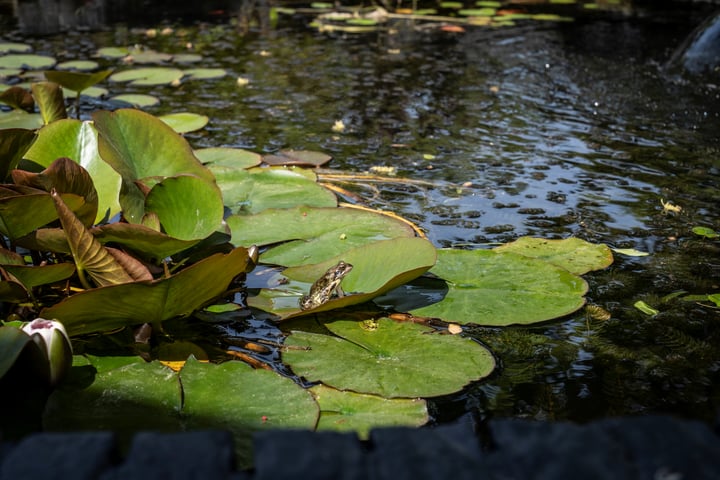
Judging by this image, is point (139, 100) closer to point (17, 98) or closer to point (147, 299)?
point (17, 98)

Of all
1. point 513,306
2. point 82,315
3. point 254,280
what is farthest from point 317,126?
point 82,315

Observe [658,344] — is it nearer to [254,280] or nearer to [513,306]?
[513,306]

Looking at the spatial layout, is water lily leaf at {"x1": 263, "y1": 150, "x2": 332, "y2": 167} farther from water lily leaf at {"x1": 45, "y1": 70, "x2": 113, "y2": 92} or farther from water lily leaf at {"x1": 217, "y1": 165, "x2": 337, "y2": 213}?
water lily leaf at {"x1": 45, "y1": 70, "x2": 113, "y2": 92}

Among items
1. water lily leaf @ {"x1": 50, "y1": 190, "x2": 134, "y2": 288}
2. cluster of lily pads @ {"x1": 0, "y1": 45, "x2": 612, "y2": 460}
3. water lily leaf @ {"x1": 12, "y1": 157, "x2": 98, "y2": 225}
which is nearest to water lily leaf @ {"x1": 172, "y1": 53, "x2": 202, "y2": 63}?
cluster of lily pads @ {"x1": 0, "y1": 45, "x2": 612, "y2": 460}

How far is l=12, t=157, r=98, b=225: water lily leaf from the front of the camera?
4.77 ft

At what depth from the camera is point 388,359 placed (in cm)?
139

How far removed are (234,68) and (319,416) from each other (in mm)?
3230

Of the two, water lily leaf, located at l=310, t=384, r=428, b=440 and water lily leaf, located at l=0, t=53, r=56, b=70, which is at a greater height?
water lily leaf, located at l=0, t=53, r=56, b=70

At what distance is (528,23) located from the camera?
5.73 meters

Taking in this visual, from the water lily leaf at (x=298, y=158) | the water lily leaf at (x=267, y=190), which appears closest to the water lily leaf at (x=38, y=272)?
the water lily leaf at (x=267, y=190)

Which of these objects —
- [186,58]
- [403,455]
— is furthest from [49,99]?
[186,58]

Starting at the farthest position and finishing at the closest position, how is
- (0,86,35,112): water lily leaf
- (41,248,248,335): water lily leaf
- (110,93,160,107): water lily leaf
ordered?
(110,93,160,107): water lily leaf → (0,86,35,112): water lily leaf → (41,248,248,335): water lily leaf

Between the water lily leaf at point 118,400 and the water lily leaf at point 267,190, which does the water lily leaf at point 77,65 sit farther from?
the water lily leaf at point 118,400

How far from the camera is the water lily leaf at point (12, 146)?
1476 millimetres
